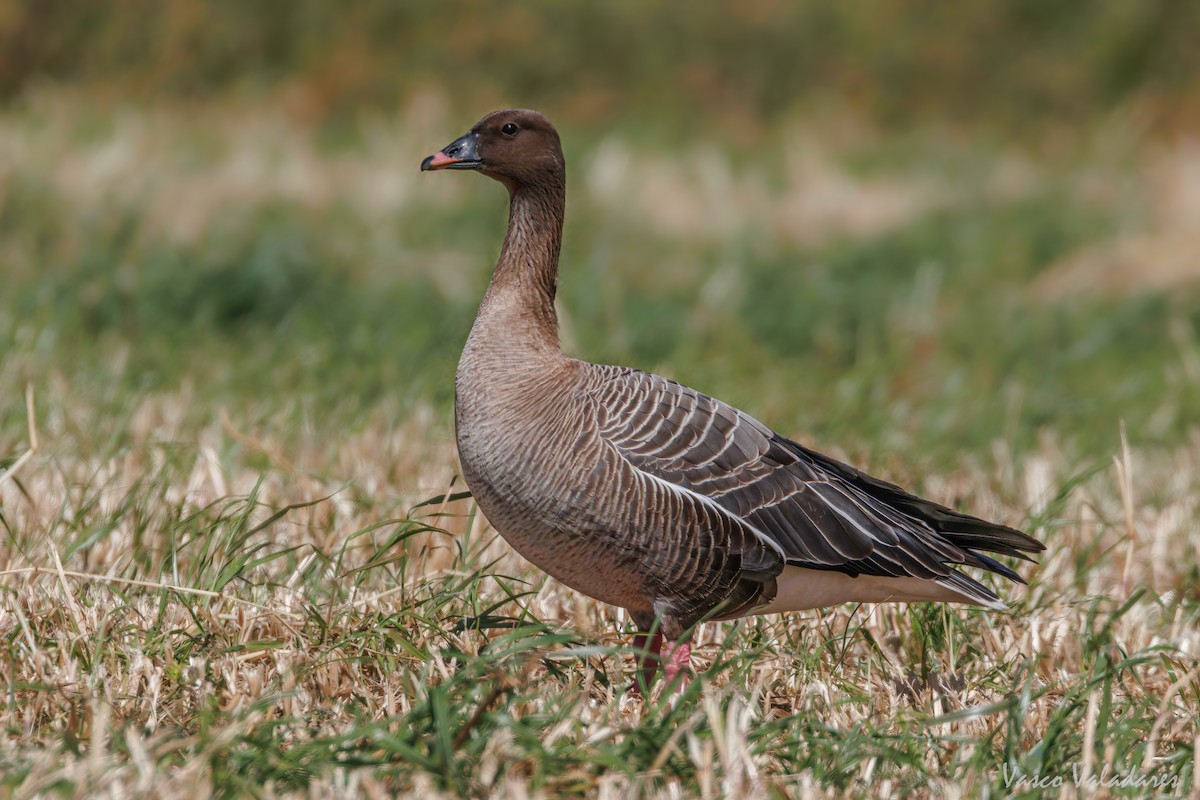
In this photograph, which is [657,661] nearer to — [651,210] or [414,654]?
[414,654]

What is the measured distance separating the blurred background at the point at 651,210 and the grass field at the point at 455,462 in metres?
0.05

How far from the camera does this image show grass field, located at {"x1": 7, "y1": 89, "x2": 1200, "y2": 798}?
10.3 ft

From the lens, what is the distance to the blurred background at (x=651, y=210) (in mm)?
7266

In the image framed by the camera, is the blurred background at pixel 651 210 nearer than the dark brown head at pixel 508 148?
No

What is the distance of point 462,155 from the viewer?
4.21 m

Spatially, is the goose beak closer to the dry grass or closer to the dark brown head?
the dark brown head

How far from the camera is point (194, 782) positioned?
2688 millimetres

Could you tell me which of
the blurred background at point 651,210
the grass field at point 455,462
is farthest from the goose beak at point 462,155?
the grass field at point 455,462

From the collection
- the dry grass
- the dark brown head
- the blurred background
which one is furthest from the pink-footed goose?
the blurred background

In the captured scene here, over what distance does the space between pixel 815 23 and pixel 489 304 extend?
13379 millimetres

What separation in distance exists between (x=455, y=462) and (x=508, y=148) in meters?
1.67

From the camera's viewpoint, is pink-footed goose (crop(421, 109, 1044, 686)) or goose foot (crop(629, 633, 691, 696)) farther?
pink-footed goose (crop(421, 109, 1044, 686))

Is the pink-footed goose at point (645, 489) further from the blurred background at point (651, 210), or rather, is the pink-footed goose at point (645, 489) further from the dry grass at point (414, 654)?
the blurred background at point (651, 210)

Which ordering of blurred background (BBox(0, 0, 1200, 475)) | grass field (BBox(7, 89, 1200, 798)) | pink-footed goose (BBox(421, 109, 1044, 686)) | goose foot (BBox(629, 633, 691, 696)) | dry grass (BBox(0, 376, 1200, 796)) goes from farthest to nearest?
blurred background (BBox(0, 0, 1200, 475))
pink-footed goose (BBox(421, 109, 1044, 686))
goose foot (BBox(629, 633, 691, 696))
grass field (BBox(7, 89, 1200, 798))
dry grass (BBox(0, 376, 1200, 796))
